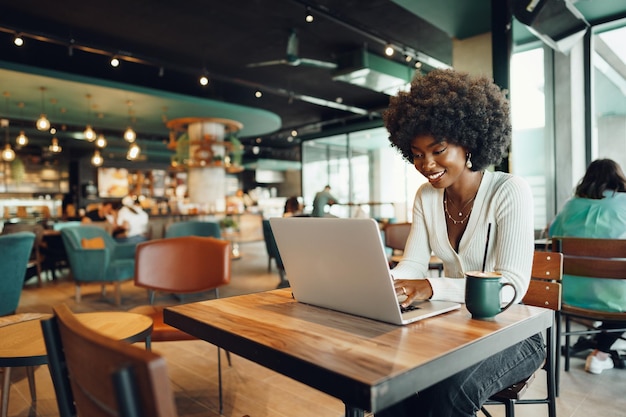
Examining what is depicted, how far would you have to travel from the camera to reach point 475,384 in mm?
1220

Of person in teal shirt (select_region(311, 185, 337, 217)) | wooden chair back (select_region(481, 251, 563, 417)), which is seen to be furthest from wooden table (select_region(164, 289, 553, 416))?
person in teal shirt (select_region(311, 185, 337, 217))

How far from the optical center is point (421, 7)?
459 cm

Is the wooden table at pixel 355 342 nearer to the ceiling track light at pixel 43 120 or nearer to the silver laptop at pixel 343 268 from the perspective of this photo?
the silver laptop at pixel 343 268

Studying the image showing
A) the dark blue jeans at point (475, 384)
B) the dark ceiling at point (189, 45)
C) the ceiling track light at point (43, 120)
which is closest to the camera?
the dark blue jeans at point (475, 384)

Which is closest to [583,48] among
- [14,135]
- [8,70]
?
[8,70]

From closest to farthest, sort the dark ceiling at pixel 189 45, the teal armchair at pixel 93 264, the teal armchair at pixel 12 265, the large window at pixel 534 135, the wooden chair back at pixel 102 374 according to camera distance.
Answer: the wooden chair back at pixel 102 374 → the teal armchair at pixel 12 265 → the large window at pixel 534 135 → the teal armchair at pixel 93 264 → the dark ceiling at pixel 189 45

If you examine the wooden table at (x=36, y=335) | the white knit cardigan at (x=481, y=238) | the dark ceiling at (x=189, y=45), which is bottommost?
the wooden table at (x=36, y=335)

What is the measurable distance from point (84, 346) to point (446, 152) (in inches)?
51.9

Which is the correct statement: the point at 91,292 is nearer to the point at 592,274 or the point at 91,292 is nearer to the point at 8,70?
the point at 8,70

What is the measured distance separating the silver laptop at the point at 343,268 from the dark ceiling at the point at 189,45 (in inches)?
160

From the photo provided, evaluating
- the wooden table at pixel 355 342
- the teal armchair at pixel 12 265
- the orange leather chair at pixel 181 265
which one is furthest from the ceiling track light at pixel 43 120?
the wooden table at pixel 355 342

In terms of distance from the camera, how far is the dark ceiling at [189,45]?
5.38m

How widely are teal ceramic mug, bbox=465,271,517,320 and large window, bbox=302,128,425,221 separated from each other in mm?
11649

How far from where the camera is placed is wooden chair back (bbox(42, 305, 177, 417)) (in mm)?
510
